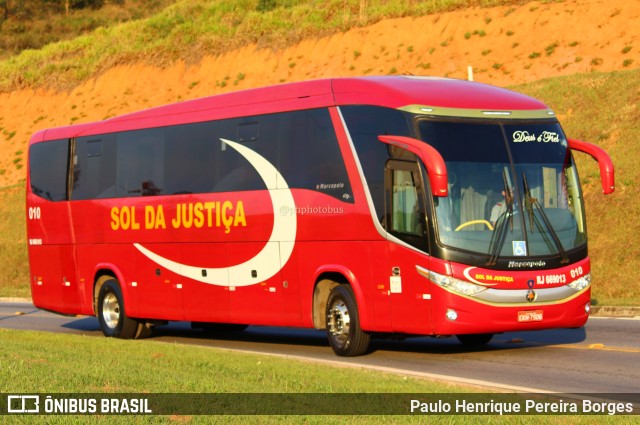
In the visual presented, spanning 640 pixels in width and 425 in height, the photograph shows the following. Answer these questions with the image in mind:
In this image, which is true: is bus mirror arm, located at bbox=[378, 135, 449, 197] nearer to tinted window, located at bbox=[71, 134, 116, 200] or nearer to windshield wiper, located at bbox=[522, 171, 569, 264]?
windshield wiper, located at bbox=[522, 171, 569, 264]

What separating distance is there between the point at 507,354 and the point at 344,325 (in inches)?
94.9

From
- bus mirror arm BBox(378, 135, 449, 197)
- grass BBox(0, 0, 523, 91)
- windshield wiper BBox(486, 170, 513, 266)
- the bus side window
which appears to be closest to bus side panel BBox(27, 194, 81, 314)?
the bus side window

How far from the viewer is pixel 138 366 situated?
14.0 metres

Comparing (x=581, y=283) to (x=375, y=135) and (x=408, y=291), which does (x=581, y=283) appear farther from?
(x=375, y=135)

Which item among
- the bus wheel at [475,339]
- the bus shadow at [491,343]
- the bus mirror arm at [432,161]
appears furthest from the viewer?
the bus wheel at [475,339]

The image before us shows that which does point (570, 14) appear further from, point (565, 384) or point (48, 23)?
point (48, 23)

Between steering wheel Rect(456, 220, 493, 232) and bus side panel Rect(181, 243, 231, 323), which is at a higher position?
steering wheel Rect(456, 220, 493, 232)

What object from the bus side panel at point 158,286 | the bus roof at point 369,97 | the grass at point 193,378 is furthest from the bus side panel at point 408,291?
the bus side panel at point 158,286

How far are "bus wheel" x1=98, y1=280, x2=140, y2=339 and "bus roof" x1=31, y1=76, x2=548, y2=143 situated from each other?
4.04 m

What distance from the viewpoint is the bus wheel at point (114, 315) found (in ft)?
70.9

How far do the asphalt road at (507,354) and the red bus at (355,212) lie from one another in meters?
0.47

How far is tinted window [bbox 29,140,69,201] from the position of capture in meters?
23.2

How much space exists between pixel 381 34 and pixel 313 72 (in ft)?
13.8

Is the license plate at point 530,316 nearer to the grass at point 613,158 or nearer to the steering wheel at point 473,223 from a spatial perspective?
the steering wheel at point 473,223
